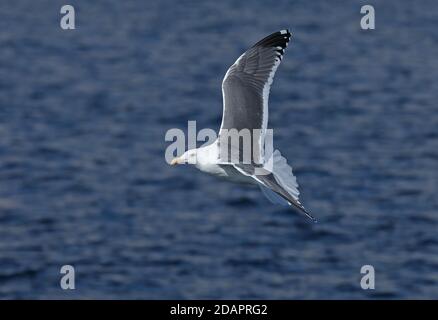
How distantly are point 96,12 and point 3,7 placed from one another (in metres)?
5.52

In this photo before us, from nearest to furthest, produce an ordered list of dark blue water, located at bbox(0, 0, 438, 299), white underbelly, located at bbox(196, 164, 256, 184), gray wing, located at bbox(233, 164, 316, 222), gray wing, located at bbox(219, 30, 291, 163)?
gray wing, located at bbox(233, 164, 316, 222) < white underbelly, located at bbox(196, 164, 256, 184) < gray wing, located at bbox(219, 30, 291, 163) < dark blue water, located at bbox(0, 0, 438, 299)

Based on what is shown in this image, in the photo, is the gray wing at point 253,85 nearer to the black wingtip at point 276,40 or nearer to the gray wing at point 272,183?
the black wingtip at point 276,40

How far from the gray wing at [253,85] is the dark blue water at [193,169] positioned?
14.5 m

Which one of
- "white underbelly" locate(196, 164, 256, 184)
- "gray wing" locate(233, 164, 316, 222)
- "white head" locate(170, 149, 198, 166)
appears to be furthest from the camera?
"white head" locate(170, 149, 198, 166)

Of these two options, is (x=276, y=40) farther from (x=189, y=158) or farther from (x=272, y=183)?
(x=272, y=183)

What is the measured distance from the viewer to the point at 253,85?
12719 mm

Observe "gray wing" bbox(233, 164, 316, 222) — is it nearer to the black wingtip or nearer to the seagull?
the seagull

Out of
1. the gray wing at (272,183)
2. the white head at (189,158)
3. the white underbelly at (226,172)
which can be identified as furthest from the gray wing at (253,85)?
the gray wing at (272,183)

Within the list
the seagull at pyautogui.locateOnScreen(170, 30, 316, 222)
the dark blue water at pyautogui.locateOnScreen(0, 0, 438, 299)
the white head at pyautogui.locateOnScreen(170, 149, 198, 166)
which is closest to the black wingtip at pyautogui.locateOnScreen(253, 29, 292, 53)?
the seagull at pyautogui.locateOnScreen(170, 30, 316, 222)

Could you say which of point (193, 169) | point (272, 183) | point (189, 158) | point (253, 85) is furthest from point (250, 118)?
point (193, 169)

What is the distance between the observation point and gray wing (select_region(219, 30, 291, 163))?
12.5 meters

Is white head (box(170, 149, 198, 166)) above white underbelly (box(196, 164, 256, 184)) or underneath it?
above

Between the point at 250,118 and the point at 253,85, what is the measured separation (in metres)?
0.49

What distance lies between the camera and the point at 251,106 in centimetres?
1257
